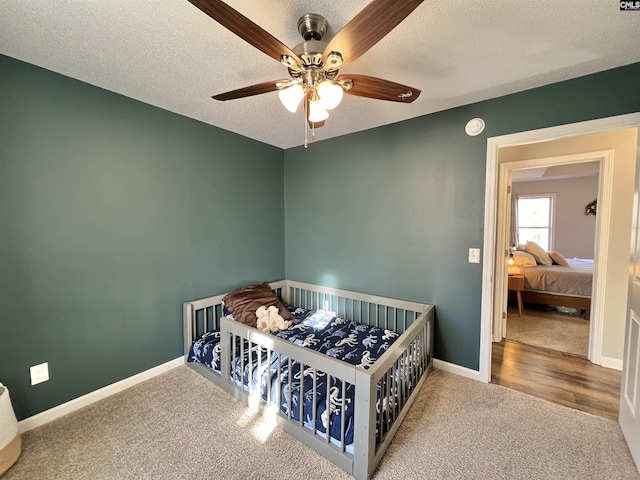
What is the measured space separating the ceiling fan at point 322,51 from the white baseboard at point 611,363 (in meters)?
3.07

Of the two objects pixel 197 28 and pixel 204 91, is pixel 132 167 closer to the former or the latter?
pixel 204 91

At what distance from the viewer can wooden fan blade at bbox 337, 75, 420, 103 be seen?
1295 mm

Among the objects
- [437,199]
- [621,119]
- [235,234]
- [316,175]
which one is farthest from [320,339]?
[621,119]

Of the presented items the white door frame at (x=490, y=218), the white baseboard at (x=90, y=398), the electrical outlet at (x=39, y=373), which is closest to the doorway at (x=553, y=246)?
the white door frame at (x=490, y=218)

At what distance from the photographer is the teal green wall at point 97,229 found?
1.64 meters

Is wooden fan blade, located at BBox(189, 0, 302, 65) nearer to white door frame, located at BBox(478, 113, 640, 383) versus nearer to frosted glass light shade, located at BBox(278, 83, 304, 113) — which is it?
frosted glass light shade, located at BBox(278, 83, 304, 113)

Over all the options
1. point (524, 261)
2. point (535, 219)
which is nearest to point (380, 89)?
point (524, 261)

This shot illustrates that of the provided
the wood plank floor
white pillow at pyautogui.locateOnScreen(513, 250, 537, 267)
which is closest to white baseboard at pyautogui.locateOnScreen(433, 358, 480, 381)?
the wood plank floor

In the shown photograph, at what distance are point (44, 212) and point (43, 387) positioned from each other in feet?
3.82

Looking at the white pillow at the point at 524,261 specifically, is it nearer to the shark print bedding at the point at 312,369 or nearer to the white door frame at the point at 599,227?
the white door frame at the point at 599,227

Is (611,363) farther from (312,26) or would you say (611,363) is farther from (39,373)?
(39,373)

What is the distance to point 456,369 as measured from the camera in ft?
7.73

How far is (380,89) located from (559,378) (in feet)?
9.14

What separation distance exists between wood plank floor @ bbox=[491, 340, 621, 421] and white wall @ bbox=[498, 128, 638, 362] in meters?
0.32
